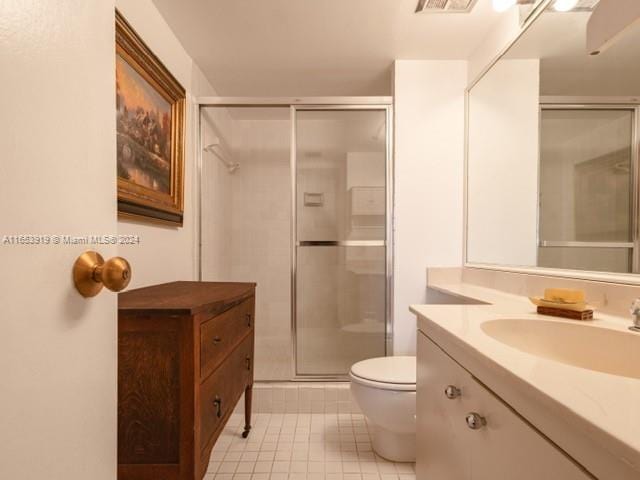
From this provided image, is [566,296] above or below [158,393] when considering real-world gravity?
above

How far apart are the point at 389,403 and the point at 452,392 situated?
0.74 m

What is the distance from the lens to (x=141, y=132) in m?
1.48

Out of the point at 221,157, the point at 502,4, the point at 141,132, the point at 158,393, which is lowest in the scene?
the point at 158,393

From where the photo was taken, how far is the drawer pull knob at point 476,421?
666 mm

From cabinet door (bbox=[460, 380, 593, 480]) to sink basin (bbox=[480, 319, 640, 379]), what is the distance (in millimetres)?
301

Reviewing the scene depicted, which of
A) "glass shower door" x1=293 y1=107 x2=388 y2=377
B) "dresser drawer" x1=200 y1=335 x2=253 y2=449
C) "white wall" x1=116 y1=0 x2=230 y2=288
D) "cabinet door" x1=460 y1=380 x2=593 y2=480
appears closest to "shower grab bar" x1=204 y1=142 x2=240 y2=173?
"white wall" x1=116 y1=0 x2=230 y2=288

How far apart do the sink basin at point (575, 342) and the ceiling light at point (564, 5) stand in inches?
47.3

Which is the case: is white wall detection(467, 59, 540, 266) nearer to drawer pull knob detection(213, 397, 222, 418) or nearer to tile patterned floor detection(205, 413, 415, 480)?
tile patterned floor detection(205, 413, 415, 480)

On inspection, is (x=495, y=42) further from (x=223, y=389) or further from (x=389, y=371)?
(x=223, y=389)

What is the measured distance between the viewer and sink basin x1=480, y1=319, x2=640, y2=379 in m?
0.81

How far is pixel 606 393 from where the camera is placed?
1.50 feet

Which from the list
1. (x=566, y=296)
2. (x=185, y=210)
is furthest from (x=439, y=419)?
(x=185, y=210)

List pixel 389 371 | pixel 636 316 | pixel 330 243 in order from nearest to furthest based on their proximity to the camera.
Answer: pixel 636 316 < pixel 389 371 < pixel 330 243

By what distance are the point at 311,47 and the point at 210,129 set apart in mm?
955
